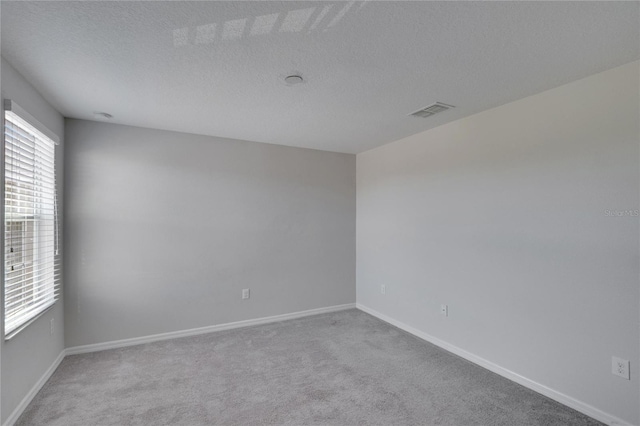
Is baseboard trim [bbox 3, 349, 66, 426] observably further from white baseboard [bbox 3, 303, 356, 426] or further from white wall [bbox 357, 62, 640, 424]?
white wall [bbox 357, 62, 640, 424]

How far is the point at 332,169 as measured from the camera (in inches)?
182

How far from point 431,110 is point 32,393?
3985 mm

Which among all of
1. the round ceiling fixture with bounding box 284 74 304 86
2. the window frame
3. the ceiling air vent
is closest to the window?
the window frame

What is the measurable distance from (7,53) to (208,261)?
250cm

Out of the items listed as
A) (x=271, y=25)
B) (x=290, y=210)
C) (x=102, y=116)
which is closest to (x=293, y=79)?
(x=271, y=25)

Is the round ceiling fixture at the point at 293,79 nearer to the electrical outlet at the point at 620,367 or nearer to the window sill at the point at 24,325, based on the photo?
the window sill at the point at 24,325

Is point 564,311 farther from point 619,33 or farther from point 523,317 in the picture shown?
point 619,33

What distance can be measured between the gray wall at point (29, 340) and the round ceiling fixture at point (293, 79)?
5.80ft

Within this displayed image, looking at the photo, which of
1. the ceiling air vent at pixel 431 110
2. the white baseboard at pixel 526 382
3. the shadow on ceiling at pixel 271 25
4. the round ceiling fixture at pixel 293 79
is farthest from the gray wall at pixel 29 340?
the white baseboard at pixel 526 382

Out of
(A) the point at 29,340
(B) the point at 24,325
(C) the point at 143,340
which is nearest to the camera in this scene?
(B) the point at 24,325

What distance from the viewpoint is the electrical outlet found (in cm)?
200

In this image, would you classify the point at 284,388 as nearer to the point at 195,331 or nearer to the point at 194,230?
the point at 195,331

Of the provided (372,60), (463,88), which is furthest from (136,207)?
(463,88)

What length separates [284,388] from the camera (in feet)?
8.20
